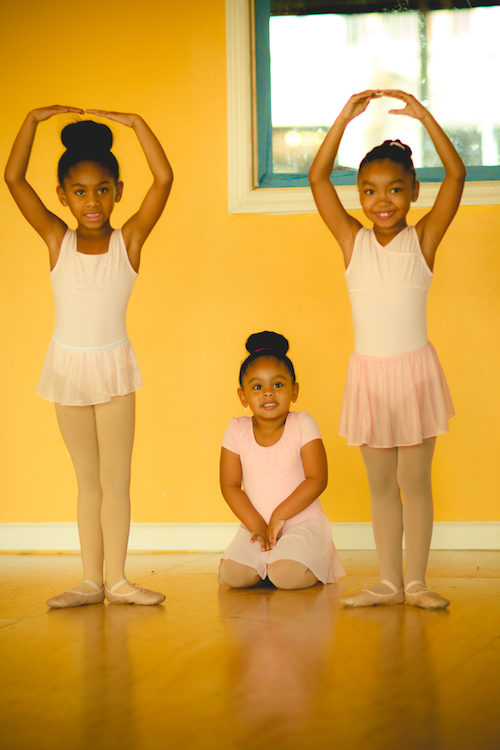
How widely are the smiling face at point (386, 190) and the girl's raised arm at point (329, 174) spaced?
0.22ft

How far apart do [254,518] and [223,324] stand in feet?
2.57

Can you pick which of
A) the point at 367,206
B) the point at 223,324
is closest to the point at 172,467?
the point at 223,324

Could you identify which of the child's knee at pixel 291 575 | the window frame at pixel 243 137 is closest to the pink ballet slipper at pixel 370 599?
the child's knee at pixel 291 575

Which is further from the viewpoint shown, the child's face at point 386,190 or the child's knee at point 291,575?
the child's knee at point 291,575

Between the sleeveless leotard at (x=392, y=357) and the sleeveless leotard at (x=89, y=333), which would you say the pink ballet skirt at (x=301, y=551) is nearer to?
the sleeveless leotard at (x=392, y=357)

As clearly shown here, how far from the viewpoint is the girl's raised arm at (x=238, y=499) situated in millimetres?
1699

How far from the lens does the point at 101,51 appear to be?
2311 millimetres

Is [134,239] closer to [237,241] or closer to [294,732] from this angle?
[237,241]

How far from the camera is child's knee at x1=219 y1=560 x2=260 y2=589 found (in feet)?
5.32

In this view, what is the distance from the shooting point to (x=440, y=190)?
57.5 inches

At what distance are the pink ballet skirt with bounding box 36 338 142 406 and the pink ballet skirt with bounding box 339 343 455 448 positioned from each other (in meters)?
0.52

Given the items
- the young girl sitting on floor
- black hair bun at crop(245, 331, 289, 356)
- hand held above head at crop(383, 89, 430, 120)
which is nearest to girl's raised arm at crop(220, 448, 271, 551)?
the young girl sitting on floor

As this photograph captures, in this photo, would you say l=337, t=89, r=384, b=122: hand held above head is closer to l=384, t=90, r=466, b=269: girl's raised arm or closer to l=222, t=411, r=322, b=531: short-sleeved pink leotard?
l=384, t=90, r=466, b=269: girl's raised arm

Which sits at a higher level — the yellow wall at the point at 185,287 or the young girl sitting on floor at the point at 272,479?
the yellow wall at the point at 185,287
